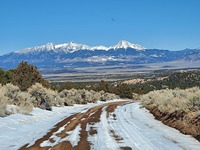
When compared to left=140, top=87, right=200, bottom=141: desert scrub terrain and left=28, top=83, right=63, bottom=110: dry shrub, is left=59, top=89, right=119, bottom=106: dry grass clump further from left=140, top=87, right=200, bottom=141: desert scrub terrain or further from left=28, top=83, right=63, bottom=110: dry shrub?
left=140, top=87, right=200, bottom=141: desert scrub terrain

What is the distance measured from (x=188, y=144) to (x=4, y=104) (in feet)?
37.3

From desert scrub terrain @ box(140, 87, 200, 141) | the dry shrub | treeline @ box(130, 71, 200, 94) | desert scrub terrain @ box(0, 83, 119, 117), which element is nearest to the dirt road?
desert scrub terrain @ box(140, 87, 200, 141)

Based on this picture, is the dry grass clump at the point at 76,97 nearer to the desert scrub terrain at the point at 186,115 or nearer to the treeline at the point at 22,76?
the treeline at the point at 22,76

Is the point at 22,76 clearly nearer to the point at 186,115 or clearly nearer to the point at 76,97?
the point at 76,97

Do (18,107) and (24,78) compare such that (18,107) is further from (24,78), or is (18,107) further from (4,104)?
(24,78)

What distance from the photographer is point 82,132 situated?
48.2ft

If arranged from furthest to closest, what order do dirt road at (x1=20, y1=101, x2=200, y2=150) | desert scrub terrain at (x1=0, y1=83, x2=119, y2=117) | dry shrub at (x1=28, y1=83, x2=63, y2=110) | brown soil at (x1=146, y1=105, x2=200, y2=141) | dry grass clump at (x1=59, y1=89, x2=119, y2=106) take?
1. dry grass clump at (x1=59, y1=89, x2=119, y2=106)
2. dry shrub at (x1=28, y1=83, x2=63, y2=110)
3. desert scrub terrain at (x1=0, y1=83, x2=119, y2=117)
4. brown soil at (x1=146, y1=105, x2=200, y2=141)
5. dirt road at (x1=20, y1=101, x2=200, y2=150)

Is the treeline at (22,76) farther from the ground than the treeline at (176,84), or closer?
farther from the ground

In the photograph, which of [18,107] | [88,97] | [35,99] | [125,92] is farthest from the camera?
[125,92]

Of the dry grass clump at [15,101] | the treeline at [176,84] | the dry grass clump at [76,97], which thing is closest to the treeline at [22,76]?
the dry grass clump at [76,97]

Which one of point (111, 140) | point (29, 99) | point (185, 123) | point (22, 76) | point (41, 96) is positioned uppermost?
point (22, 76)

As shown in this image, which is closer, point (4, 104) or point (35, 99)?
point (4, 104)

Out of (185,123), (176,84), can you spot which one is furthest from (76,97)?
(176,84)

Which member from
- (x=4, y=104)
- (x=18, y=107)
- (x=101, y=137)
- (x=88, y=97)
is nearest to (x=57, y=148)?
(x=101, y=137)
